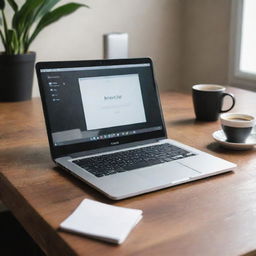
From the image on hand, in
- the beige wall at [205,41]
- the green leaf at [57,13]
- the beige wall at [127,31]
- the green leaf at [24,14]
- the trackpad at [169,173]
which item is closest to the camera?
the trackpad at [169,173]

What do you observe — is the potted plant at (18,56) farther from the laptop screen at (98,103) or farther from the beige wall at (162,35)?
the laptop screen at (98,103)

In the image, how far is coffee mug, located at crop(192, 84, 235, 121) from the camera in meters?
1.31

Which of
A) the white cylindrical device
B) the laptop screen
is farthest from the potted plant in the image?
the laptop screen

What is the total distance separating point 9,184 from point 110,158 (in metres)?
0.24

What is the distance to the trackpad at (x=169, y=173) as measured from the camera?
2.82 ft

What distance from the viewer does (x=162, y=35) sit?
8.46 ft

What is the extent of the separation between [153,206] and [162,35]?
1955mm

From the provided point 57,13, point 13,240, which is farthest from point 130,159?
point 13,240

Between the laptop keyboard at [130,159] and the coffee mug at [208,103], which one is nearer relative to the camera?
the laptop keyboard at [130,159]

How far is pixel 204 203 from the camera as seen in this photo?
2.58ft

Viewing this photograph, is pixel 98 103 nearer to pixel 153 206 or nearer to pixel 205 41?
pixel 153 206

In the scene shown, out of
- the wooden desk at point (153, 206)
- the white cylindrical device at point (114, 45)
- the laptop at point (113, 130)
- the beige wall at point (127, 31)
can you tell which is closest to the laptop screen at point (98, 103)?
the laptop at point (113, 130)

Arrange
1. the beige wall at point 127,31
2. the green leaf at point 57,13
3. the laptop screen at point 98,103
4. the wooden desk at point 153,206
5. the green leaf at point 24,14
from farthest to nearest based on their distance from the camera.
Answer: the beige wall at point 127,31, the green leaf at point 57,13, the green leaf at point 24,14, the laptop screen at point 98,103, the wooden desk at point 153,206

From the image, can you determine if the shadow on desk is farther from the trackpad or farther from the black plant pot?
the trackpad
